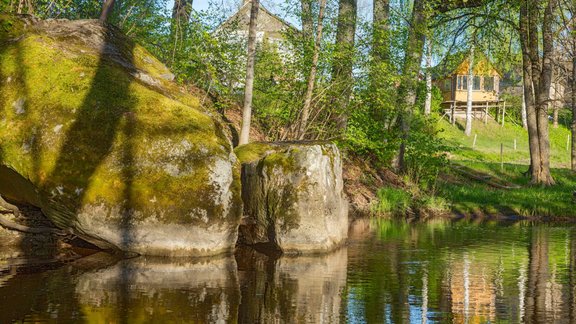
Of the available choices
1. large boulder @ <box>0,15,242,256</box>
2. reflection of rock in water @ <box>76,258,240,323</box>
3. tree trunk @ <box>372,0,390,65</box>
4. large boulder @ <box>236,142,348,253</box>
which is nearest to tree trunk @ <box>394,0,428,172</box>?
tree trunk @ <box>372,0,390,65</box>

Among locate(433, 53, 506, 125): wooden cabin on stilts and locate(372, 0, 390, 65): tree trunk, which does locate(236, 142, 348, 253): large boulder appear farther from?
locate(433, 53, 506, 125): wooden cabin on stilts

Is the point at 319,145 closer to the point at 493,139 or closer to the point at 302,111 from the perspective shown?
the point at 302,111

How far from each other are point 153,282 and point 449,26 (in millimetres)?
20247

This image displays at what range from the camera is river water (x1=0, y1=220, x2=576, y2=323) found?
295 inches

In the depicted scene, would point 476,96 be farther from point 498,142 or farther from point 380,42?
point 380,42

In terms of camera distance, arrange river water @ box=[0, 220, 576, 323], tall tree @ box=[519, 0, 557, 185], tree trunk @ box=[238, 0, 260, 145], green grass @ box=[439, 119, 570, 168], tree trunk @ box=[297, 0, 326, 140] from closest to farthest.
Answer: river water @ box=[0, 220, 576, 323], tree trunk @ box=[238, 0, 260, 145], tree trunk @ box=[297, 0, 326, 140], tall tree @ box=[519, 0, 557, 185], green grass @ box=[439, 119, 570, 168]

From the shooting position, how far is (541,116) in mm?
28281

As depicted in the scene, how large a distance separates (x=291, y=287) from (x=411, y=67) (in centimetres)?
1483

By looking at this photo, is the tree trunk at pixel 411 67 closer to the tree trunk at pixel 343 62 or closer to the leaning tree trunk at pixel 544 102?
the tree trunk at pixel 343 62

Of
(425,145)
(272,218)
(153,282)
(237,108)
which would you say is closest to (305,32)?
(237,108)

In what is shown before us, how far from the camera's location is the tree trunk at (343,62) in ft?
68.3

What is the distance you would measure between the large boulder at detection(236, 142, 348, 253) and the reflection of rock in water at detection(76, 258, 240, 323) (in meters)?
1.79

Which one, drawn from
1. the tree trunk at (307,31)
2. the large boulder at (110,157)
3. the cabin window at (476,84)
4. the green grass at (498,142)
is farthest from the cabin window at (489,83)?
the large boulder at (110,157)

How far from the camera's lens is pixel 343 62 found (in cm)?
2111
